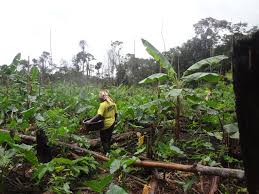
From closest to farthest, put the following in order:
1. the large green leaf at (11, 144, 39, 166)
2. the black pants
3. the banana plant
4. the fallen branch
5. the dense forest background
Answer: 1. the fallen branch
2. the large green leaf at (11, 144, 39, 166)
3. the banana plant
4. the black pants
5. the dense forest background

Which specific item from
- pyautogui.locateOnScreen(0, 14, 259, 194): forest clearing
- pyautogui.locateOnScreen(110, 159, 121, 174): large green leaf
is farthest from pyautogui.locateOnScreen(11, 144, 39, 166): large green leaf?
pyautogui.locateOnScreen(110, 159, 121, 174): large green leaf

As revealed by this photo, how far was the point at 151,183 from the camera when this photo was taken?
4.20 metres

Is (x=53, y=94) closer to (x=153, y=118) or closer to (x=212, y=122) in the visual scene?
(x=153, y=118)

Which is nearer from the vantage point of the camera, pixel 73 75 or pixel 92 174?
pixel 92 174

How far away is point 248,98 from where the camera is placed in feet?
5.60

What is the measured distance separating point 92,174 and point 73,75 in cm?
2559

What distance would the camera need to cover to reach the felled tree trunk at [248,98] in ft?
5.28

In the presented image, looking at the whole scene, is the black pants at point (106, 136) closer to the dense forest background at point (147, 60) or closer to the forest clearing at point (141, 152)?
the forest clearing at point (141, 152)

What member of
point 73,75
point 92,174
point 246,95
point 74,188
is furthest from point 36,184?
point 73,75

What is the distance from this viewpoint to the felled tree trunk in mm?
1610

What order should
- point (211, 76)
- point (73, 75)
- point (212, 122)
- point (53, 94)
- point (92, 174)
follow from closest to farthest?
point (92, 174)
point (211, 76)
point (212, 122)
point (53, 94)
point (73, 75)

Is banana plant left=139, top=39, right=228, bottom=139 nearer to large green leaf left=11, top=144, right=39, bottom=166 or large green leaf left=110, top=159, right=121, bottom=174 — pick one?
large green leaf left=110, top=159, right=121, bottom=174

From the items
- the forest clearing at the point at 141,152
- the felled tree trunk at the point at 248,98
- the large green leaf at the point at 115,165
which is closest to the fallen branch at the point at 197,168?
the forest clearing at the point at 141,152

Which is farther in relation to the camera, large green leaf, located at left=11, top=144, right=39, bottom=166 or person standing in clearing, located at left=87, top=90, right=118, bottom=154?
person standing in clearing, located at left=87, top=90, right=118, bottom=154
